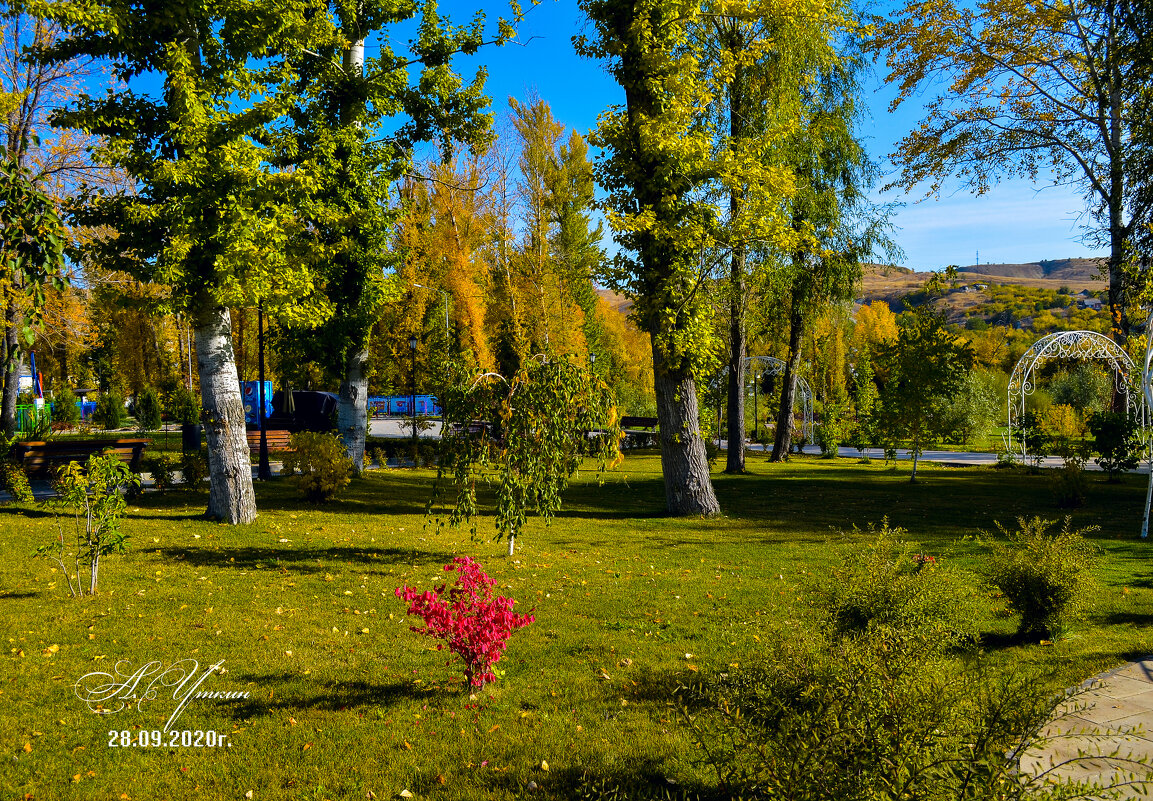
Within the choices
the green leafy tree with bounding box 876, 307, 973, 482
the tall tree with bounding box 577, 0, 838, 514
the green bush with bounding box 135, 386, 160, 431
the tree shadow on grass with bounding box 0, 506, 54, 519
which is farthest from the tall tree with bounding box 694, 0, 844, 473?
the green bush with bounding box 135, 386, 160, 431

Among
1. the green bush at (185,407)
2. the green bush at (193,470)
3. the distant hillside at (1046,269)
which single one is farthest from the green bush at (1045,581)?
the distant hillside at (1046,269)

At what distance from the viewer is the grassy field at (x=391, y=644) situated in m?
3.65

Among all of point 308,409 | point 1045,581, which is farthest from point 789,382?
point 308,409

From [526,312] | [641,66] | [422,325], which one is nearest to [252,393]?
[422,325]

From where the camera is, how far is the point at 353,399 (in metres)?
16.2

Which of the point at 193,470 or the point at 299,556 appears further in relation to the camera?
the point at 193,470

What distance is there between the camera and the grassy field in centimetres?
365

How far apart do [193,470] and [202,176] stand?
6.40 m

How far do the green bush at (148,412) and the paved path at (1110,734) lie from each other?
30.3 metres

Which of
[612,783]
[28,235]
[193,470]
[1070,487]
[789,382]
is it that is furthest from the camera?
[789,382]

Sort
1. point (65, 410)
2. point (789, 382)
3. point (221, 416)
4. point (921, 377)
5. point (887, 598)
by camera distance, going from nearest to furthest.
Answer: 1. point (887, 598)
2. point (221, 416)
3. point (921, 377)
4. point (789, 382)
5. point (65, 410)

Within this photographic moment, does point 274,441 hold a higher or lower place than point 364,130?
lower

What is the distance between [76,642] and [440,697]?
3.12 metres

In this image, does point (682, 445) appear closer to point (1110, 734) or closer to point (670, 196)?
point (670, 196)
